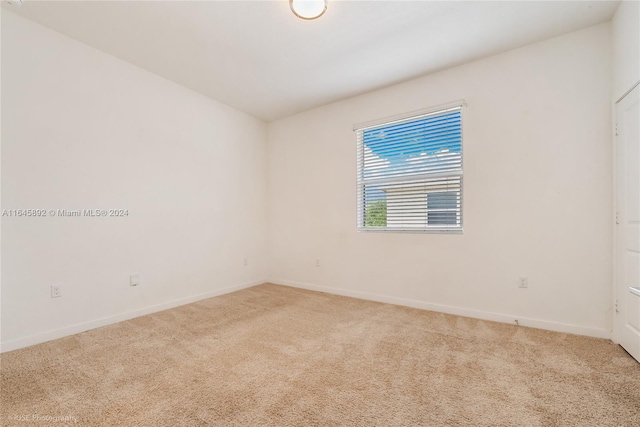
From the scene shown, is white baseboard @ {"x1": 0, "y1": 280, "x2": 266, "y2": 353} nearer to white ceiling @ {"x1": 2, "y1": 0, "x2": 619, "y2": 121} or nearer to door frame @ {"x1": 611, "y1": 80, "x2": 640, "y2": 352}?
white ceiling @ {"x1": 2, "y1": 0, "x2": 619, "y2": 121}

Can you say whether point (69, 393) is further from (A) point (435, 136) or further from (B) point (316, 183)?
(A) point (435, 136)

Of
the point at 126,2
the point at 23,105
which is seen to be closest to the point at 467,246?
the point at 126,2

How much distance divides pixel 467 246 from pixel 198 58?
3525 millimetres

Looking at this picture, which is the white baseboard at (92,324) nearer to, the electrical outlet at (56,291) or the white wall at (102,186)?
the white wall at (102,186)

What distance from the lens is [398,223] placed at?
353cm

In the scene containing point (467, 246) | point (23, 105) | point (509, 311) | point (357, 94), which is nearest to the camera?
point (23, 105)

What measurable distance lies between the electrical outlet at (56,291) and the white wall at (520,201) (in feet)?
10.0

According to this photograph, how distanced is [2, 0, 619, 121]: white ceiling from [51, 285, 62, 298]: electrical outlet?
2328mm

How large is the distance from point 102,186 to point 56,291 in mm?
1041

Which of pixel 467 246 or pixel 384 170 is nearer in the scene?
pixel 467 246

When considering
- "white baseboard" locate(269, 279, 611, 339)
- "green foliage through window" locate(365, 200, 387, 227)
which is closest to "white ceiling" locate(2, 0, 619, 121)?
"green foliage through window" locate(365, 200, 387, 227)

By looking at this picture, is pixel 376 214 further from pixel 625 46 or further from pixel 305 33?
pixel 625 46

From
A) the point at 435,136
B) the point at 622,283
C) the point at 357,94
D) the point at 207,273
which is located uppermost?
the point at 357,94

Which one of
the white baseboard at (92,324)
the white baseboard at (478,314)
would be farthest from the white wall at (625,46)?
the white baseboard at (92,324)
